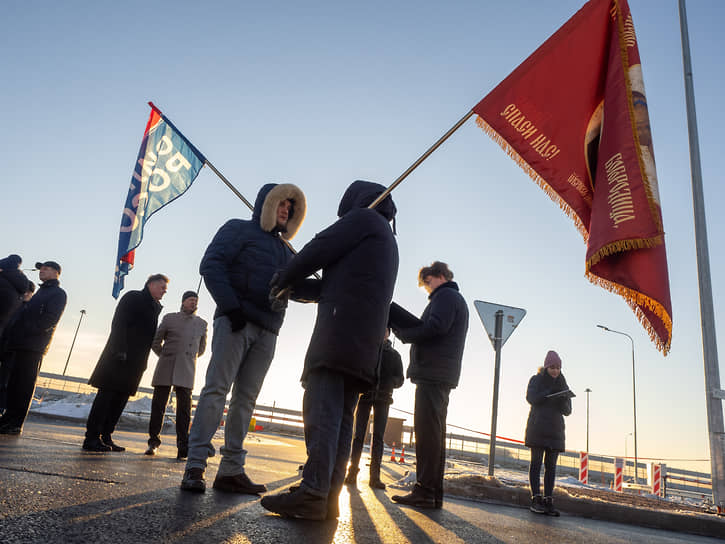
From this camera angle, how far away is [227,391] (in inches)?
143

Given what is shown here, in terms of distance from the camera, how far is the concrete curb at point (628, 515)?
6020 mm

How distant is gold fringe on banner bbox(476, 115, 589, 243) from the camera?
465 cm

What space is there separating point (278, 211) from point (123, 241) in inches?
132

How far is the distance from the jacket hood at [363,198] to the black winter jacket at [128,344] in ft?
12.0

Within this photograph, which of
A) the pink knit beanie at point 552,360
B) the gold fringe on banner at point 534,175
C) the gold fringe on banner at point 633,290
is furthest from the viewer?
the pink knit beanie at point 552,360

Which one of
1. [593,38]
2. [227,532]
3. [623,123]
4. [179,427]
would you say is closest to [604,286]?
[623,123]

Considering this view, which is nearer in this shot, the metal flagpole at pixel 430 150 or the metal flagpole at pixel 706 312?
the metal flagpole at pixel 430 150

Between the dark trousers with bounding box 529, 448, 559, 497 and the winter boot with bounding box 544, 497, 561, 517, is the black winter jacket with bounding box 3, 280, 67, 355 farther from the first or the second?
the winter boot with bounding box 544, 497, 561, 517

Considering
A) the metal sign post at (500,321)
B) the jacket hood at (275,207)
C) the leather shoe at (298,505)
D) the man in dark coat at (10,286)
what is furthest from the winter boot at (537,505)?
the man in dark coat at (10,286)

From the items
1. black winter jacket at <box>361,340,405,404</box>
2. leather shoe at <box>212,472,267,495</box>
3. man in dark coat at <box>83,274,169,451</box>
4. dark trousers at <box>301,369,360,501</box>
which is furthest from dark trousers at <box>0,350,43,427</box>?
dark trousers at <box>301,369,360,501</box>

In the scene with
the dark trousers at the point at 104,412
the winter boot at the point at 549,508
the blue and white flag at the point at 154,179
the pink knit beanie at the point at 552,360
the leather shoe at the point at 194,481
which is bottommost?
the winter boot at the point at 549,508

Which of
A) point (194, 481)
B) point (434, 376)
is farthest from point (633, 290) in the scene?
point (194, 481)

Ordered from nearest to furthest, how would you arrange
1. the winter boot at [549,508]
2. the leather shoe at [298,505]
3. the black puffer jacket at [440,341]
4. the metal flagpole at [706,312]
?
the leather shoe at [298,505] → the black puffer jacket at [440,341] → the winter boot at [549,508] → the metal flagpole at [706,312]

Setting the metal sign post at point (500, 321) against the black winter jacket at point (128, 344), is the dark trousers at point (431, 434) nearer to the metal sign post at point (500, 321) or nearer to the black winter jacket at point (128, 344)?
the black winter jacket at point (128, 344)
